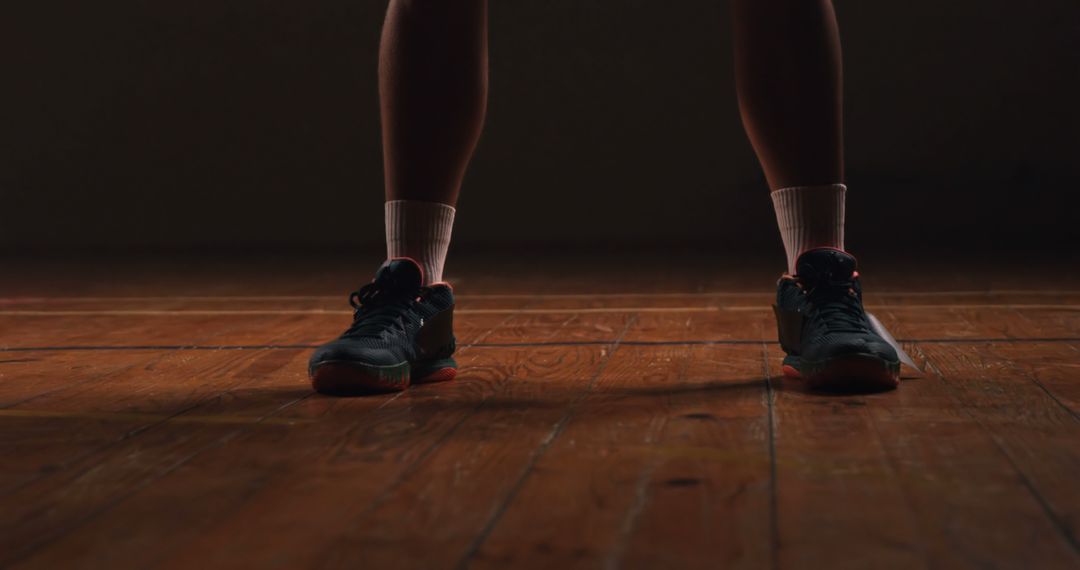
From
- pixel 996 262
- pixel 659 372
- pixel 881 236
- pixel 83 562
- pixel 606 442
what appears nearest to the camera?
pixel 83 562

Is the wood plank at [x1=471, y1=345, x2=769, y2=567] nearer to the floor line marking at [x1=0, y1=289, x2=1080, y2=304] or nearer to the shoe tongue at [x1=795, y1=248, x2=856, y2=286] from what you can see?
the shoe tongue at [x1=795, y1=248, x2=856, y2=286]

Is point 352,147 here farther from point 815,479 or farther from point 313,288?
point 815,479

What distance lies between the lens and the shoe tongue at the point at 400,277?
1303 mm

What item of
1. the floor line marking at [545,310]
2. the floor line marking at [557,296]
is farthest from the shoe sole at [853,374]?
the floor line marking at [557,296]

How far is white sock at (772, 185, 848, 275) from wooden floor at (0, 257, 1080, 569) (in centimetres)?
16

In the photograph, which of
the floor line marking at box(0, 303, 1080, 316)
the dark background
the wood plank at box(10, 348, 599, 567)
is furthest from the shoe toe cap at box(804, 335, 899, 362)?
the dark background

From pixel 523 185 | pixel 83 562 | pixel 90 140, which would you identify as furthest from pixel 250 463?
pixel 90 140

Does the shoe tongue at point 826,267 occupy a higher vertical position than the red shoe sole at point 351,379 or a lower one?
higher

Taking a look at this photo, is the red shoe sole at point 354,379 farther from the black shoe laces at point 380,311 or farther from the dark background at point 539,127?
the dark background at point 539,127

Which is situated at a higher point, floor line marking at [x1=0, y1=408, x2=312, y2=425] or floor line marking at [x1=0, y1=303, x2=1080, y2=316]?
floor line marking at [x1=0, y1=408, x2=312, y2=425]

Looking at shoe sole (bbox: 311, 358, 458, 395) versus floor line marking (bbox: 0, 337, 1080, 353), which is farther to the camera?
floor line marking (bbox: 0, 337, 1080, 353)

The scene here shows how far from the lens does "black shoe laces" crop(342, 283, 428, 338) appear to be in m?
1.24

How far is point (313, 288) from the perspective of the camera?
2732mm

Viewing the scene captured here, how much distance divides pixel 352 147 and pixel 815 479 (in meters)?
3.94
